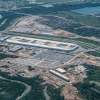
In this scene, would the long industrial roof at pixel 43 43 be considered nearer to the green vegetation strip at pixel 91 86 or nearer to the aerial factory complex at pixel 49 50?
the aerial factory complex at pixel 49 50

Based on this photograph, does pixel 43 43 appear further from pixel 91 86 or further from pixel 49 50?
pixel 91 86

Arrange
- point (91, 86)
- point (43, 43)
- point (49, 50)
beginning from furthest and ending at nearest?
point (43, 43), point (49, 50), point (91, 86)

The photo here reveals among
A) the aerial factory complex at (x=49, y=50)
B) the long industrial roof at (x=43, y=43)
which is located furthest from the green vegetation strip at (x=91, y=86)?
the long industrial roof at (x=43, y=43)

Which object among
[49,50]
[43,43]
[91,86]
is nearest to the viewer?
[91,86]

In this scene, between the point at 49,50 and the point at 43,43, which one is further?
the point at 43,43

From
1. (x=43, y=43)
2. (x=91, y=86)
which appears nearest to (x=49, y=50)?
(x=43, y=43)

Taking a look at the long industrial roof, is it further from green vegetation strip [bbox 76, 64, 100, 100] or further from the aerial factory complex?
green vegetation strip [bbox 76, 64, 100, 100]

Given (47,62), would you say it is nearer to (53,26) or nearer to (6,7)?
(53,26)

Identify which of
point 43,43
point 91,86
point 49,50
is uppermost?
point 43,43

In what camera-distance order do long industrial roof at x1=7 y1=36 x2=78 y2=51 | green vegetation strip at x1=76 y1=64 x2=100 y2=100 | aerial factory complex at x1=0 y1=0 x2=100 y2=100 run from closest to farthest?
green vegetation strip at x1=76 y1=64 x2=100 y2=100 < aerial factory complex at x1=0 y1=0 x2=100 y2=100 < long industrial roof at x1=7 y1=36 x2=78 y2=51

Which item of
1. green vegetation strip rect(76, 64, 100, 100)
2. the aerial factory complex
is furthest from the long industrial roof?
green vegetation strip rect(76, 64, 100, 100)
